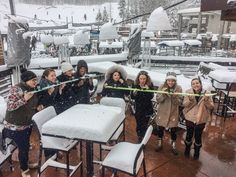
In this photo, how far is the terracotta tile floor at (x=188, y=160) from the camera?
12.0 ft

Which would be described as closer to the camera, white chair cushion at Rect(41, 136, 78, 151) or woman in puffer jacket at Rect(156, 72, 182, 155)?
white chair cushion at Rect(41, 136, 78, 151)

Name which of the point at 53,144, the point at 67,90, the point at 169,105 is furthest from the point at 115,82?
the point at 53,144

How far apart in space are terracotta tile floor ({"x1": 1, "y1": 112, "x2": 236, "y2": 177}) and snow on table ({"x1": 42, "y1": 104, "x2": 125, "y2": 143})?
3.37 feet

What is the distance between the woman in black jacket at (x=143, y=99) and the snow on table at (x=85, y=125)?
3.10 ft

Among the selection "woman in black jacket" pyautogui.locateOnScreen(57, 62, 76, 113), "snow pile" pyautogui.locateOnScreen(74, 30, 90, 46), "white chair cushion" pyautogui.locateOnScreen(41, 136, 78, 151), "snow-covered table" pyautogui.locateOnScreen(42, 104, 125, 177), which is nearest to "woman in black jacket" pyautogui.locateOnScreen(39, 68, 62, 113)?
"woman in black jacket" pyautogui.locateOnScreen(57, 62, 76, 113)

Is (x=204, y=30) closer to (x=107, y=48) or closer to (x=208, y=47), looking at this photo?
(x=208, y=47)

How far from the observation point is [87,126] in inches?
110

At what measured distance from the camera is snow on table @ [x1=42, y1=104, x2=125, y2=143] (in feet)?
8.94

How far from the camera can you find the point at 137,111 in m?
4.23

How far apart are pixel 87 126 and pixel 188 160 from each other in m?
2.12

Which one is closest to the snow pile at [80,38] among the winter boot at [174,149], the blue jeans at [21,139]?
the winter boot at [174,149]

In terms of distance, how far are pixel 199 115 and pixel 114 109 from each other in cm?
135

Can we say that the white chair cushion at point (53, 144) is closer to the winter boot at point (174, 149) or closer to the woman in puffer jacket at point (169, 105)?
the woman in puffer jacket at point (169, 105)

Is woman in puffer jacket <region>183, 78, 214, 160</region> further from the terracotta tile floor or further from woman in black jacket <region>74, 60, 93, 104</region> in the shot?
woman in black jacket <region>74, 60, 93, 104</region>
